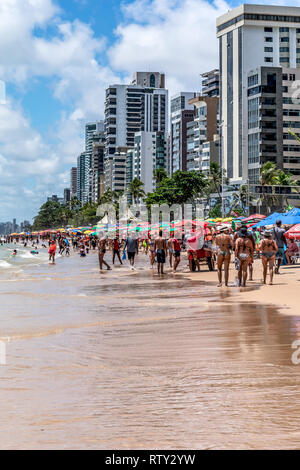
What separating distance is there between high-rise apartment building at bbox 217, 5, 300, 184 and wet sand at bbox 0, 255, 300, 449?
87225 mm

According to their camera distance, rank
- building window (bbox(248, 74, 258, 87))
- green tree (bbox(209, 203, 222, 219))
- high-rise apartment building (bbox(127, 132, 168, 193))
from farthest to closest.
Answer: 1. high-rise apartment building (bbox(127, 132, 168, 193))
2. building window (bbox(248, 74, 258, 87))
3. green tree (bbox(209, 203, 222, 219))

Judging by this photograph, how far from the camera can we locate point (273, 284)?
57.4ft

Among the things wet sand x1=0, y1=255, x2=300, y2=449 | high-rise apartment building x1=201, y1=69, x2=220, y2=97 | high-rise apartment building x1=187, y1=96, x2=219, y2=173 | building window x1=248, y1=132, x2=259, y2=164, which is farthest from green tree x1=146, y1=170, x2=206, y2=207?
wet sand x1=0, y1=255, x2=300, y2=449

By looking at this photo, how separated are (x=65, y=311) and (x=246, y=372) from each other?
21.2 ft

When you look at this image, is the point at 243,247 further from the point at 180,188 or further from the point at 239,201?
the point at 239,201

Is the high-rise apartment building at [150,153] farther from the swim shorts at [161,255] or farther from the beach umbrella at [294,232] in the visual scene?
the swim shorts at [161,255]

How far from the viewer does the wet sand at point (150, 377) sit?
4.75 m

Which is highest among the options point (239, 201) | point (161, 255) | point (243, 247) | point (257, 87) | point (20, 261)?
point (257, 87)

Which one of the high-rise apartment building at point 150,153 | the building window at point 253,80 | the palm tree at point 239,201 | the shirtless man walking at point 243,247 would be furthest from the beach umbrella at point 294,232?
the high-rise apartment building at point 150,153

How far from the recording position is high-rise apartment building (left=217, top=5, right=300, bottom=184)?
9962cm

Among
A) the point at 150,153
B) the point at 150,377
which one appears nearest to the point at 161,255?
the point at 150,377

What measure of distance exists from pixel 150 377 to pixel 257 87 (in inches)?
3830

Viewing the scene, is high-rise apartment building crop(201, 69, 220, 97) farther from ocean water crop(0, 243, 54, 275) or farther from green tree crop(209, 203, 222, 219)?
ocean water crop(0, 243, 54, 275)

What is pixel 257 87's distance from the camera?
9888 cm
